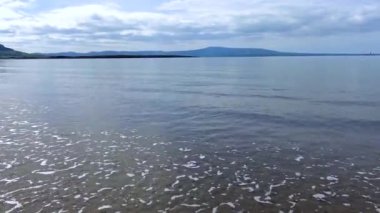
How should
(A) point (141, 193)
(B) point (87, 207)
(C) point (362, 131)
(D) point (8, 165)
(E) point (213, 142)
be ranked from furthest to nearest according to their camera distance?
(C) point (362, 131) → (E) point (213, 142) → (D) point (8, 165) → (A) point (141, 193) → (B) point (87, 207)

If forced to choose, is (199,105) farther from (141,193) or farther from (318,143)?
(141,193)

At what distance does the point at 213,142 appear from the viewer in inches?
981

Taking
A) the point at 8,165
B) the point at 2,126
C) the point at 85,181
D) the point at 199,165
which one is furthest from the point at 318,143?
the point at 2,126

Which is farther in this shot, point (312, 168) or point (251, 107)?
point (251, 107)

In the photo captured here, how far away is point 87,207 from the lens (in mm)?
14477

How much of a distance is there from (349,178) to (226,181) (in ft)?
19.1

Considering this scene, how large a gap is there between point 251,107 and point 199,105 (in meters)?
5.58

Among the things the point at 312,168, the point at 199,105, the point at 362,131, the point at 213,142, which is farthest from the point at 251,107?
the point at 312,168

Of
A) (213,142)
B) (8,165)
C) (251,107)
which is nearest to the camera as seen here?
(8,165)

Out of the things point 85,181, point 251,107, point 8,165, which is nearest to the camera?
point 85,181

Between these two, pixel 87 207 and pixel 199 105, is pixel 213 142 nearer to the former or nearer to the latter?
pixel 87 207

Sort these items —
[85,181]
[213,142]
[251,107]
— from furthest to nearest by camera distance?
[251,107] < [213,142] < [85,181]

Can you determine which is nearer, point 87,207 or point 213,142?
point 87,207

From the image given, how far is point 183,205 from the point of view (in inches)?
584
